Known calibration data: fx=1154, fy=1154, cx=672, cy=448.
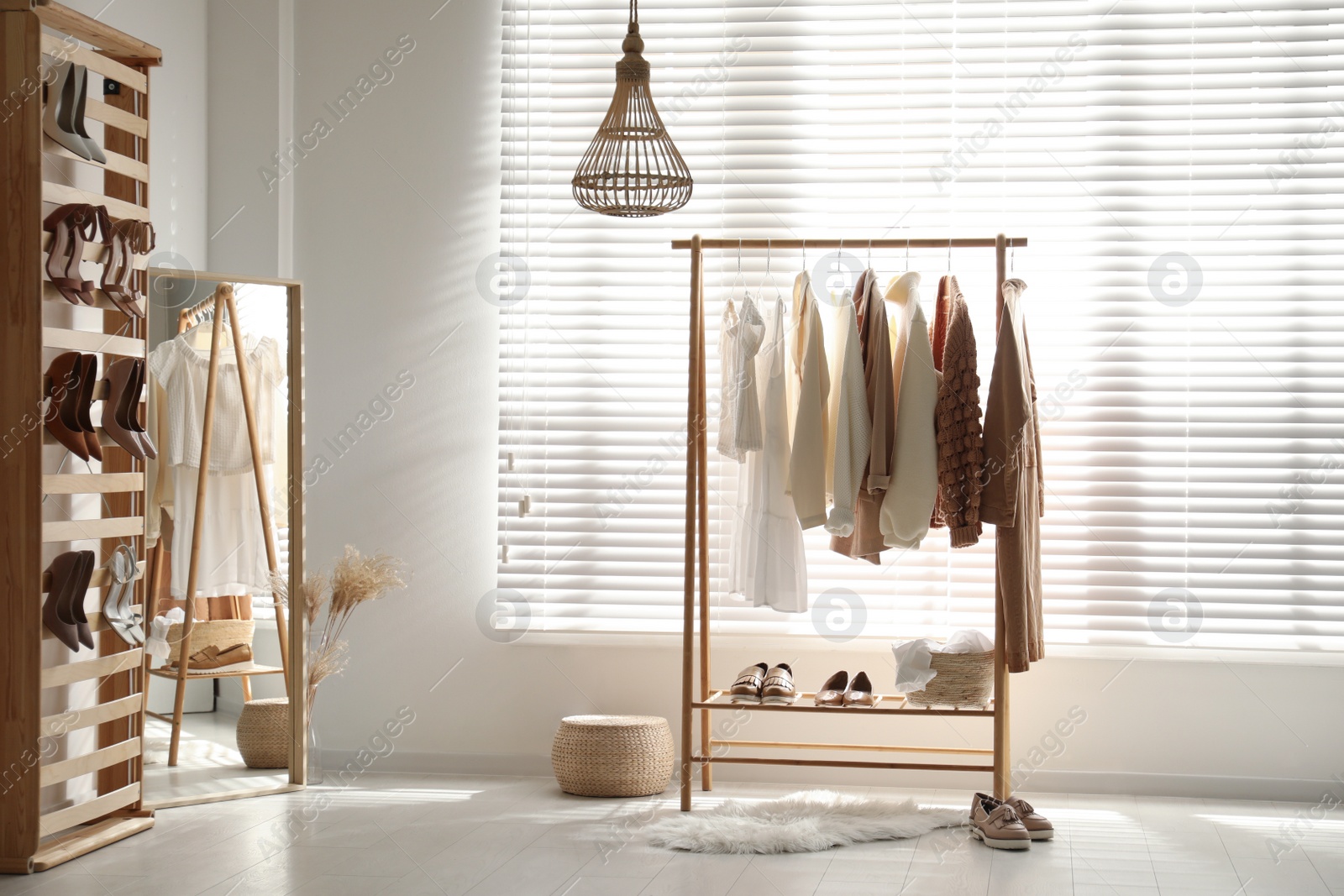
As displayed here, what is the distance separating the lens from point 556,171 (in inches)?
171

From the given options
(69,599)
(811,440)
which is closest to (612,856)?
(811,440)

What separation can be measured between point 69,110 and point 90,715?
1.74 meters

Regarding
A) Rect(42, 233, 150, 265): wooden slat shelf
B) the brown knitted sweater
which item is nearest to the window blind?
the brown knitted sweater

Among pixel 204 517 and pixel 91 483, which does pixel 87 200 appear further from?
pixel 204 517

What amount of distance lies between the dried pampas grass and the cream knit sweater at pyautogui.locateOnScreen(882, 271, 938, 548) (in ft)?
5.89

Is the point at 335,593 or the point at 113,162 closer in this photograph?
the point at 113,162

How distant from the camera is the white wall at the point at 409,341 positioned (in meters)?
4.31

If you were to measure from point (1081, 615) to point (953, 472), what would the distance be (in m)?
0.96

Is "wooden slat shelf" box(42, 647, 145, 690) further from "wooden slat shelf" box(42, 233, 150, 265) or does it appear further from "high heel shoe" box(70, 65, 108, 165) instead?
"high heel shoe" box(70, 65, 108, 165)

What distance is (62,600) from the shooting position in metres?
3.24

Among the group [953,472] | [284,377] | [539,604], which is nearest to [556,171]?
[284,377]

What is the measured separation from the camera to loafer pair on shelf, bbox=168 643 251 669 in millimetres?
3887

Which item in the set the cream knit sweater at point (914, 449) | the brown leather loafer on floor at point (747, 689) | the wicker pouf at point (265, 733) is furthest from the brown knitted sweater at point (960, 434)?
the wicker pouf at point (265, 733)

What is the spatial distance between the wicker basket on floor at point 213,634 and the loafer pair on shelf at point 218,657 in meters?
0.01
